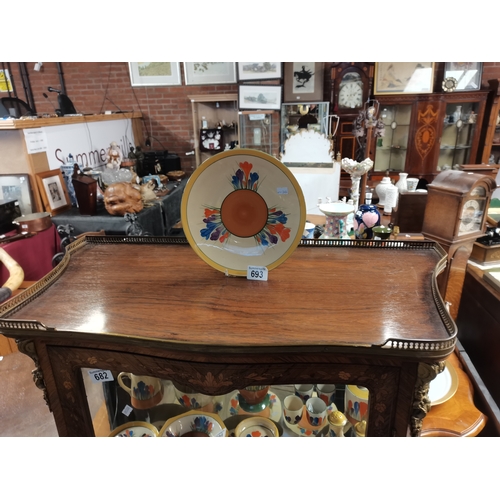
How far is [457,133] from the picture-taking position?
4129 millimetres

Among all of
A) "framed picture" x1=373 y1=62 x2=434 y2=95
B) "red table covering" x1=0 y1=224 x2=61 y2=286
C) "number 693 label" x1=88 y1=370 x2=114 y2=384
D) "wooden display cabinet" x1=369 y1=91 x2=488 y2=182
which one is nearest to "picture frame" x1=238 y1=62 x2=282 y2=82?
"framed picture" x1=373 y1=62 x2=434 y2=95

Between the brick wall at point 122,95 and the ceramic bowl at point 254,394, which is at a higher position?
the brick wall at point 122,95

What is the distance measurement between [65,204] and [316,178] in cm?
182

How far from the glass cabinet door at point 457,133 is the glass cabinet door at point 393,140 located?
0.40 metres

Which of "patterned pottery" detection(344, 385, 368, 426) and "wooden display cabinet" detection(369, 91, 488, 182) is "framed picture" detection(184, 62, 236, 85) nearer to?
"wooden display cabinet" detection(369, 91, 488, 182)

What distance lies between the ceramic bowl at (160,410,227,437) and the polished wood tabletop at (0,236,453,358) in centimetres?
54

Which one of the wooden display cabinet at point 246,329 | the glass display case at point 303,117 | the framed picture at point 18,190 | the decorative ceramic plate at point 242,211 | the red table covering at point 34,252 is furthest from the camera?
the glass display case at point 303,117

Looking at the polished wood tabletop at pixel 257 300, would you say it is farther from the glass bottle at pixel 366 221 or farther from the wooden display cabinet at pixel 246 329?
the glass bottle at pixel 366 221

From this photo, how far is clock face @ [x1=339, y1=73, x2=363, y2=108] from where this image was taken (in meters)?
3.96

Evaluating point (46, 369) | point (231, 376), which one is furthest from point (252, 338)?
point (46, 369)

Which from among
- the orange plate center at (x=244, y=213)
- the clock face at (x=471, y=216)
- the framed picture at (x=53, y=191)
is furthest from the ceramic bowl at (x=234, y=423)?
the framed picture at (x=53, y=191)

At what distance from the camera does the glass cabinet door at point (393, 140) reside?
13.6 feet

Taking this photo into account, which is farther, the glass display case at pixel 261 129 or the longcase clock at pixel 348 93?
the glass display case at pixel 261 129

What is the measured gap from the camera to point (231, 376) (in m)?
0.85
